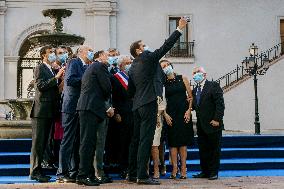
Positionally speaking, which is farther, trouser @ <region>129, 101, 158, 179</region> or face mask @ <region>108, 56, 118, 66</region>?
face mask @ <region>108, 56, 118, 66</region>

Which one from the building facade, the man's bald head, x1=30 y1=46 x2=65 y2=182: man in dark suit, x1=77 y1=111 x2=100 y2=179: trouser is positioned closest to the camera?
x1=77 y1=111 x2=100 y2=179: trouser

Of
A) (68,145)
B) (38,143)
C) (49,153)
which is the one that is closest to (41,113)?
(38,143)

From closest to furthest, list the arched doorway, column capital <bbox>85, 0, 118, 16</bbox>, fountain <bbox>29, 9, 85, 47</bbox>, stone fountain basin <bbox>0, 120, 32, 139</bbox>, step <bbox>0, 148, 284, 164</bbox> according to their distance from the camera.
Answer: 1. step <bbox>0, 148, 284, 164</bbox>
2. stone fountain basin <bbox>0, 120, 32, 139</bbox>
3. fountain <bbox>29, 9, 85, 47</bbox>
4. column capital <bbox>85, 0, 118, 16</bbox>
5. the arched doorway

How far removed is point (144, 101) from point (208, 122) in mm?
1406

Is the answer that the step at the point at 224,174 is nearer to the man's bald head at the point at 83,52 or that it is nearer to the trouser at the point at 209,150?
the trouser at the point at 209,150

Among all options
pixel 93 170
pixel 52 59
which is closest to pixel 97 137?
pixel 93 170

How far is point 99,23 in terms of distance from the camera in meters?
23.2

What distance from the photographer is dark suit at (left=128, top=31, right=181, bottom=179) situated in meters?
6.23

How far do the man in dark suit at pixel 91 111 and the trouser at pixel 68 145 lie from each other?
0.26 metres

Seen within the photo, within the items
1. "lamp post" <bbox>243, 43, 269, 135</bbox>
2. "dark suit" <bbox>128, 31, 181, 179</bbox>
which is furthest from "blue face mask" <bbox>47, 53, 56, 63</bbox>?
"lamp post" <bbox>243, 43, 269, 135</bbox>

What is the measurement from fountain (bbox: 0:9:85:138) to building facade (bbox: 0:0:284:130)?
11420 millimetres

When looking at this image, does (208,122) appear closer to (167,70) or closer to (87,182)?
(167,70)

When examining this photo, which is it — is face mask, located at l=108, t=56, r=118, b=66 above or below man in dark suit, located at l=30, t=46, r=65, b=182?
above

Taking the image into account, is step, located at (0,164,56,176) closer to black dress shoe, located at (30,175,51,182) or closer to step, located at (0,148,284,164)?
black dress shoe, located at (30,175,51,182)
